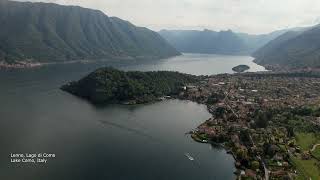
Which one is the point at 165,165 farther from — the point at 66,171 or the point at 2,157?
the point at 2,157

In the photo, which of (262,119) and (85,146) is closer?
(85,146)

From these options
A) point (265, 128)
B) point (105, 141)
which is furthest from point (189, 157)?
point (265, 128)

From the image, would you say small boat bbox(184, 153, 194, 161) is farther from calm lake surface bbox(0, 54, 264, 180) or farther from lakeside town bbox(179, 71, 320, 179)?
lakeside town bbox(179, 71, 320, 179)

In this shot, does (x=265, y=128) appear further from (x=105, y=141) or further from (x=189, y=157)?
(x=105, y=141)

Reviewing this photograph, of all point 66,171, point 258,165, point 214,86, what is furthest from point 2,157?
point 214,86

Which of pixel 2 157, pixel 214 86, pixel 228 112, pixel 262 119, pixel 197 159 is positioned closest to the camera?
pixel 2 157

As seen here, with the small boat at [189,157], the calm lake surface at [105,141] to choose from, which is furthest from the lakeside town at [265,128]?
the small boat at [189,157]

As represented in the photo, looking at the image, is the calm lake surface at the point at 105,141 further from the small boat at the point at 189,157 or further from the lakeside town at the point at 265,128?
the lakeside town at the point at 265,128
